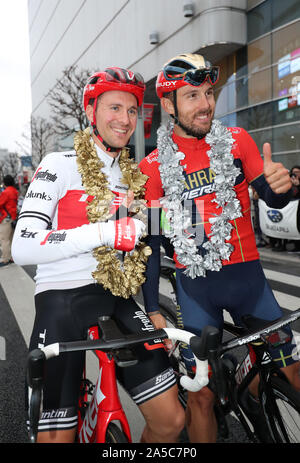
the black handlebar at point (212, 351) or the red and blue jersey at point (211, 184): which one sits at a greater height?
the red and blue jersey at point (211, 184)

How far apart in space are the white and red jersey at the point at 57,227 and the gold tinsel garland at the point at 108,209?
0.05 m

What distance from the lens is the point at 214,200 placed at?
2447 mm

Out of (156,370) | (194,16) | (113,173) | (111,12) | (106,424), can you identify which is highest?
(111,12)

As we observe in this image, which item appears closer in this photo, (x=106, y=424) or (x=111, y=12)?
(x=106, y=424)

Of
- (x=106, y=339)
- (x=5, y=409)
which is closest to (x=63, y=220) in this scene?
(x=106, y=339)

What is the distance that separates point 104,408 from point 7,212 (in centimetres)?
951

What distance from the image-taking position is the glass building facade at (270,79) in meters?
13.4

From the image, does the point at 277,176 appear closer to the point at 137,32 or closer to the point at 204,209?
the point at 204,209

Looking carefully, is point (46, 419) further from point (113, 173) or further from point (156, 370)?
point (113, 173)

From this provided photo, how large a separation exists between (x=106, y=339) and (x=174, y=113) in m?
1.66

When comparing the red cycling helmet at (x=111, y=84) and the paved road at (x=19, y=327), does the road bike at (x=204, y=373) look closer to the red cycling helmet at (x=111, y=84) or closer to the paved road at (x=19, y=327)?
the paved road at (x=19, y=327)

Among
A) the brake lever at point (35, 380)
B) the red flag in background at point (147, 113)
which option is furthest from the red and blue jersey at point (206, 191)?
the red flag in background at point (147, 113)

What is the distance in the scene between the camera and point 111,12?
78.5 feet

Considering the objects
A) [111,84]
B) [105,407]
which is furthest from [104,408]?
[111,84]
